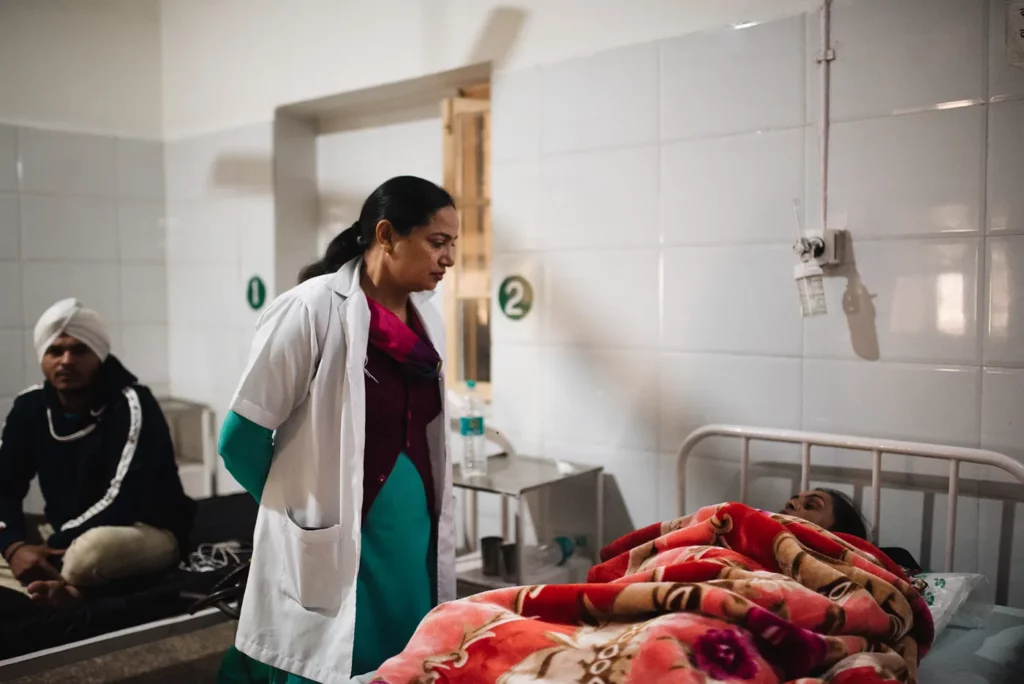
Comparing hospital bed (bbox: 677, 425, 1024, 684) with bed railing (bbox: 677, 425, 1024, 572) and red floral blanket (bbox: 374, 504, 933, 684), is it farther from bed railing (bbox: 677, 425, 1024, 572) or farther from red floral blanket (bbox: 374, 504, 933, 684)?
red floral blanket (bbox: 374, 504, 933, 684)

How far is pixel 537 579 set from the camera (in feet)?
7.77

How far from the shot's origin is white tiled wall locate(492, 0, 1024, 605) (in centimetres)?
184

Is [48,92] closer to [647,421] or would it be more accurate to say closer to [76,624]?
[76,624]

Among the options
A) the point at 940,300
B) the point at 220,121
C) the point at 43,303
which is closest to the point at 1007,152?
the point at 940,300

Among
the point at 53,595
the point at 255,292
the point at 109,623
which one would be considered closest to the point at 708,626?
the point at 109,623

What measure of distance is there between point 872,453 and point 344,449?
3.86 feet

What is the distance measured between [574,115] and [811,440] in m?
1.11

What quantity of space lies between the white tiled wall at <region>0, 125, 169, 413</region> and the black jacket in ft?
3.74

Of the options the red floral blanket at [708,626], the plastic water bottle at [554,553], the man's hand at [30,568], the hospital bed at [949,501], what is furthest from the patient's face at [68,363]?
the hospital bed at [949,501]

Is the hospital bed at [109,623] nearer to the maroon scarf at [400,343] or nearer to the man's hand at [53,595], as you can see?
the man's hand at [53,595]

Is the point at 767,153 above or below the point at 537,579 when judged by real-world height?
above

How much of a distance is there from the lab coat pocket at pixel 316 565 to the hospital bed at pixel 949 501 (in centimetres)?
90

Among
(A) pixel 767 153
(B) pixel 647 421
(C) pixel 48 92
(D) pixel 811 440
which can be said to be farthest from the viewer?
(C) pixel 48 92

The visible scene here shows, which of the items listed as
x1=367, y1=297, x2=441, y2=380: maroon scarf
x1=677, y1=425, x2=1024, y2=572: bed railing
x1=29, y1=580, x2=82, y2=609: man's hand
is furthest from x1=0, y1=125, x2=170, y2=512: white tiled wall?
x1=677, y1=425, x2=1024, y2=572: bed railing
